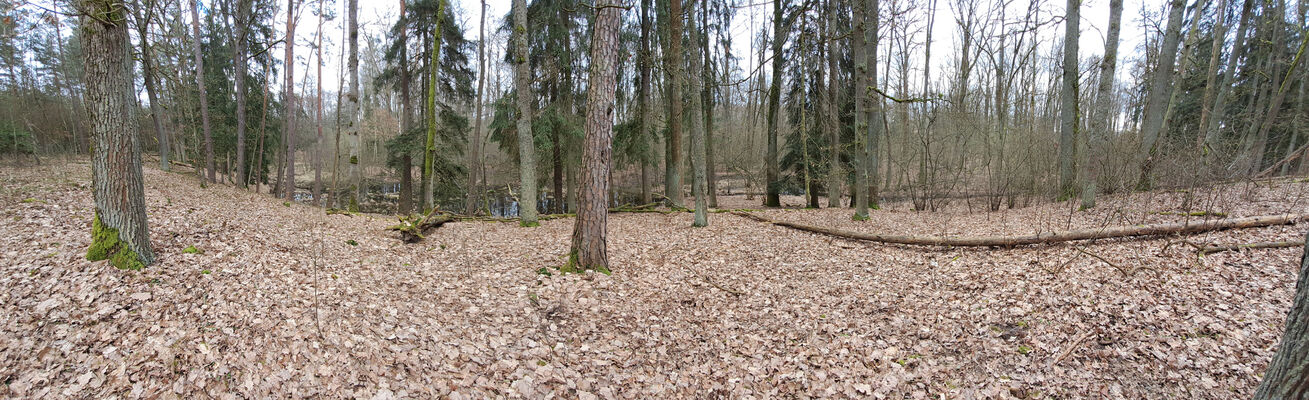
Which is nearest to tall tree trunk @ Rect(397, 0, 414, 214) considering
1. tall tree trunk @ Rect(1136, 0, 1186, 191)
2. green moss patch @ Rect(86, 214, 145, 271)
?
green moss patch @ Rect(86, 214, 145, 271)

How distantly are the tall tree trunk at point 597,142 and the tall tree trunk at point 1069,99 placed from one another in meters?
11.0

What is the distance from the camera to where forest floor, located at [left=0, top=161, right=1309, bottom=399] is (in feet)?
10.1

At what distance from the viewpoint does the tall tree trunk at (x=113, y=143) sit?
4.25m

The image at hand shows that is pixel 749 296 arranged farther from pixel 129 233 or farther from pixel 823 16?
pixel 823 16

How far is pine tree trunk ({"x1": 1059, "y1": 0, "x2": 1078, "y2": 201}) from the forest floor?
15.2ft

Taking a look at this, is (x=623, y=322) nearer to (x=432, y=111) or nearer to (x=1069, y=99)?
(x=432, y=111)

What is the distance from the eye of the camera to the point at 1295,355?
1.85 meters

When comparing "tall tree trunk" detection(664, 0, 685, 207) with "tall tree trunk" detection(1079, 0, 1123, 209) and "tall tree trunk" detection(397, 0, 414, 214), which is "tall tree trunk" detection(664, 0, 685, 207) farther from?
"tall tree trunk" detection(397, 0, 414, 214)

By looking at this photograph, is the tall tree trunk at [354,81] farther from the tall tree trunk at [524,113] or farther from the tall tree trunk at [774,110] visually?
the tall tree trunk at [774,110]

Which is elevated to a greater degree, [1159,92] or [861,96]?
[1159,92]

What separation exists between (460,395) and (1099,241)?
7617 mm

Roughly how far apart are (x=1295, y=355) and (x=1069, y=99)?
38.8 feet

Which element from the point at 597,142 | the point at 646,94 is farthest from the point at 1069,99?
the point at 597,142

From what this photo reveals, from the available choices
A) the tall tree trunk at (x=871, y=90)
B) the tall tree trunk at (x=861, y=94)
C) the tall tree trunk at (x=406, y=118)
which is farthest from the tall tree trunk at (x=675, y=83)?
the tall tree trunk at (x=406, y=118)
